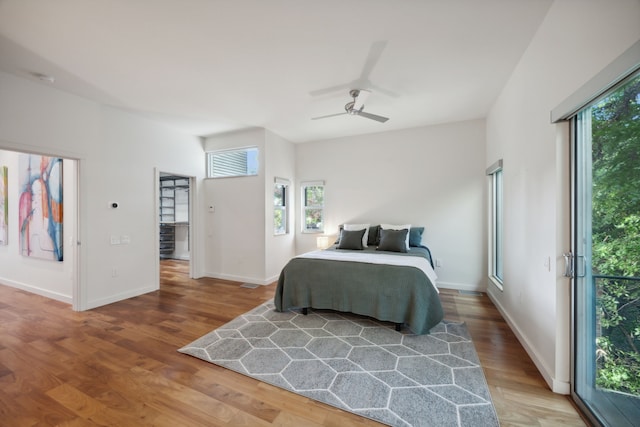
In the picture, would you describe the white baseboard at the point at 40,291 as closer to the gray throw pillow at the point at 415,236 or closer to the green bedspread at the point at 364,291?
the green bedspread at the point at 364,291

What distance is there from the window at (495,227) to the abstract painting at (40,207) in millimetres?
6372

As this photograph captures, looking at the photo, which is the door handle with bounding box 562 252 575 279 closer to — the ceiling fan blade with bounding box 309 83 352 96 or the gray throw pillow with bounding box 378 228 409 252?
the gray throw pillow with bounding box 378 228 409 252

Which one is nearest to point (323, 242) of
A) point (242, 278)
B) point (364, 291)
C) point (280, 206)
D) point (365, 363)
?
point (280, 206)

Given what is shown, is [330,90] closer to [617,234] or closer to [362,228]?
[362,228]

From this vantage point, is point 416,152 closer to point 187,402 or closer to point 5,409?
point 187,402

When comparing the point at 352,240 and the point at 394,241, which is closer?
the point at 394,241

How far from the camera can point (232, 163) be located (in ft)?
16.8

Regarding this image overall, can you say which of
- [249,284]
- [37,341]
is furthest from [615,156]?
[37,341]

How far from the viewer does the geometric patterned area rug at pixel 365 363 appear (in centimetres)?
169

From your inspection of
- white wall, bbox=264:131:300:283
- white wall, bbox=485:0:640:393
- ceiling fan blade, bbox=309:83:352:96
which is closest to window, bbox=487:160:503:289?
white wall, bbox=485:0:640:393

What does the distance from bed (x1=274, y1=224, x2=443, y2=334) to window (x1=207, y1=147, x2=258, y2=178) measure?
2416 mm

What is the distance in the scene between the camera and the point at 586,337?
5.51ft

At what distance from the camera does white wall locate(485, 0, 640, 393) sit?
4.70ft

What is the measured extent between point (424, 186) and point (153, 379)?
447 cm
